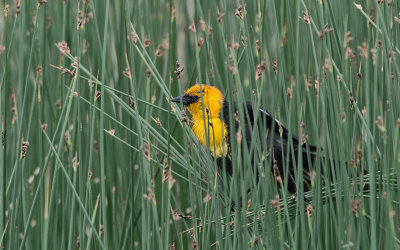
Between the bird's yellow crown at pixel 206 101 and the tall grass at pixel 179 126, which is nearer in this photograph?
the tall grass at pixel 179 126

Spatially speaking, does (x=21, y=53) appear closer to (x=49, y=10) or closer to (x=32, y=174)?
(x=32, y=174)

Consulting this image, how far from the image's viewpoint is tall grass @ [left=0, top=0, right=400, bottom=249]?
1.71 m

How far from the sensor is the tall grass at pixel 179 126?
171 cm

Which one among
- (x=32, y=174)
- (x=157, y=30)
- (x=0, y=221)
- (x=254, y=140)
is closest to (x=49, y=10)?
(x=157, y=30)

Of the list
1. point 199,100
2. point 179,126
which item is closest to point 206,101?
point 199,100

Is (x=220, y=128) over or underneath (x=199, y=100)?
underneath

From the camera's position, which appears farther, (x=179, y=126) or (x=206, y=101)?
(x=206, y=101)

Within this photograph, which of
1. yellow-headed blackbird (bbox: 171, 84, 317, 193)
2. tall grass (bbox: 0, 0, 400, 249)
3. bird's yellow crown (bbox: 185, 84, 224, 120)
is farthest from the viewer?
bird's yellow crown (bbox: 185, 84, 224, 120)

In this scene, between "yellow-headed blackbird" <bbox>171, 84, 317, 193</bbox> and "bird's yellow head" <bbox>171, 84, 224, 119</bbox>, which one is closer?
"yellow-headed blackbird" <bbox>171, 84, 317, 193</bbox>

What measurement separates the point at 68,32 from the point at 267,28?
953 millimetres

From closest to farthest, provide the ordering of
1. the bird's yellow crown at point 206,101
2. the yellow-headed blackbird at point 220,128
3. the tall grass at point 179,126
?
the tall grass at point 179,126 < the yellow-headed blackbird at point 220,128 < the bird's yellow crown at point 206,101

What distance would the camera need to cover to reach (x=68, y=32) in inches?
111

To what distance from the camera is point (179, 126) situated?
102 inches

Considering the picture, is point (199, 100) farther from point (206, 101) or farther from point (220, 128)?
point (220, 128)
